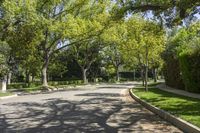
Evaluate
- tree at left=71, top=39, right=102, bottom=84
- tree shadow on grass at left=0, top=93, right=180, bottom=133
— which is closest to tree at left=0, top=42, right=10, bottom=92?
tree at left=71, top=39, right=102, bottom=84

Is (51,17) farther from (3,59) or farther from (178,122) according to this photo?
(178,122)

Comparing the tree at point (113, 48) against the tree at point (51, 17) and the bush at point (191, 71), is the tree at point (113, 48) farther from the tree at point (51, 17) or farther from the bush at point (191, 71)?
the bush at point (191, 71)

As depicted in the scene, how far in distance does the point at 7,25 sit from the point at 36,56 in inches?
580

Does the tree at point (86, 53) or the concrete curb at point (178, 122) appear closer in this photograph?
the concrete curb at point (178, 122)

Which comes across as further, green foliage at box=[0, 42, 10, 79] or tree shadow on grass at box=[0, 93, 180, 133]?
green foliage at box=[0, 42, 10, 79]

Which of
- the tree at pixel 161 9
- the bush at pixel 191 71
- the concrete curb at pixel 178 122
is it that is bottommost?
the concrete curb at pixel 178 122

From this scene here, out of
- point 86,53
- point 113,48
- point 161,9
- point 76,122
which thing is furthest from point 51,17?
point 113,48

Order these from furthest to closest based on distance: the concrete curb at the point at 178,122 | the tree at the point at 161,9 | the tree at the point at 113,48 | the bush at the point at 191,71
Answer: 1. the tree at the point at 113,48
2. the bush at the point at 191,71
3. the tree at the point at 161,9
4. the concrete curb at the point at 178,122

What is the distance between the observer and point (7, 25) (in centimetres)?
3878

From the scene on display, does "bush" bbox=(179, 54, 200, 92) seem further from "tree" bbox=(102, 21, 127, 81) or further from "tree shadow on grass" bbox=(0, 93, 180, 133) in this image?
"tree" bbox=(102, 21, 127, 81)

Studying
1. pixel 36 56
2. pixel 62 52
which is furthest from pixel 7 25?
pixel 62 52

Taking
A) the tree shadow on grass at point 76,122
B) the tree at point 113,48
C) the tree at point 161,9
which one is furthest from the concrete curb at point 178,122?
the tree at point 113,48

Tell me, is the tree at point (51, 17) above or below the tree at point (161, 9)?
above

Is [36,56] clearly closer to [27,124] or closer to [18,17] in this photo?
[18,17]
